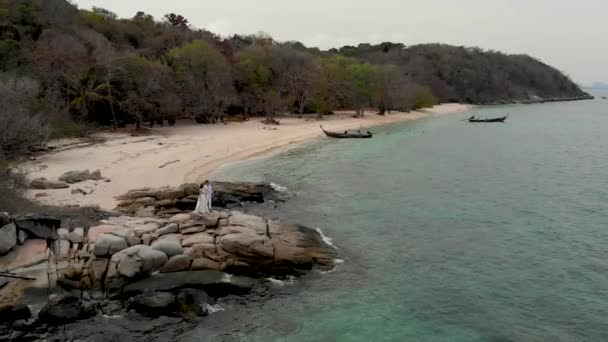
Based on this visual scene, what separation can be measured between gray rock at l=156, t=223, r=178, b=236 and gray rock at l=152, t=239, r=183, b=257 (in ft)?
2.47

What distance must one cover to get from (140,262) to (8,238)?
4157mm

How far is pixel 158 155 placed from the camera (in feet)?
116

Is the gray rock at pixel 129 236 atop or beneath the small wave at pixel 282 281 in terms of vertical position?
atop

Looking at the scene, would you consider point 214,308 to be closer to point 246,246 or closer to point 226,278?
point 226,278

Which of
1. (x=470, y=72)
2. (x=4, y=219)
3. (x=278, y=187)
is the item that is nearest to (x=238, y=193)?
(x=278, y=187)

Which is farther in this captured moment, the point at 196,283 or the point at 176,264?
the point at 176,264

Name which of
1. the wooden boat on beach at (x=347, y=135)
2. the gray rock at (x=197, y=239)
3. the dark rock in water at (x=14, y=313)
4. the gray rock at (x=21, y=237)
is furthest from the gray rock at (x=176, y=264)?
the wooden boat on beach at (x=347, y=135)

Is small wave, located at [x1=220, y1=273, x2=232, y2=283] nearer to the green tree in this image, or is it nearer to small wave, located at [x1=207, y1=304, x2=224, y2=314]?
small wave, located at [x1=207, y1=304, x2=224, y2=314]

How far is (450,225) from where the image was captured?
23578mm

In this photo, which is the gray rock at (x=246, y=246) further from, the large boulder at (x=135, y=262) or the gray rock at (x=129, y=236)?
the gray rock at (x=129, y=236)

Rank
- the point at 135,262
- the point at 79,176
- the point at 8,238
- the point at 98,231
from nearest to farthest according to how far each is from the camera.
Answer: the point at 8,238, the point at 135,262, the point at 98,231, the point at 79,176

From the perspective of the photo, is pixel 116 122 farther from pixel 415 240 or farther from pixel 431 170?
pixel 415 240

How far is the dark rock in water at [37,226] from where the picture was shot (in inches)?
644

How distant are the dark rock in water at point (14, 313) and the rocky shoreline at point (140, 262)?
25 mm
